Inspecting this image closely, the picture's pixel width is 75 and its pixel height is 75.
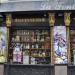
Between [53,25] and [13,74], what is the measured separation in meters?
3.30

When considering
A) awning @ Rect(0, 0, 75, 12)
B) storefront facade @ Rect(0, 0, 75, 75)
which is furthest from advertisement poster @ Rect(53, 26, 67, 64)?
awning @ Rect(0, 0, 75, 12)

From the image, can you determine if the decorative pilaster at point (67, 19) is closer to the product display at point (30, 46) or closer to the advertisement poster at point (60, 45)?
the advertisement poster at point (60, 45)

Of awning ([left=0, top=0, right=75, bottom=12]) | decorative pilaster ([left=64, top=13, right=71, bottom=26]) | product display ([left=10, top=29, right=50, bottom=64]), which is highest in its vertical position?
awning ([left=0, top=0, right=75, bottom=12])

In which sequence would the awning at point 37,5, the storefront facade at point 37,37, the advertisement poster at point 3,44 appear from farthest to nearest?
the advertisement poster at point 3,44 < the storefront facade at point 37,37 < the awning at point 37,5

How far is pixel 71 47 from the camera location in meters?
15.1

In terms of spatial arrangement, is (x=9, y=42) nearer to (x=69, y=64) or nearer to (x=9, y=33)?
(x=9, y=33)

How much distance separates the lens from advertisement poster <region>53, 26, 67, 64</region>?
14.8 meters

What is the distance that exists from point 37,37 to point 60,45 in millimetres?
1429

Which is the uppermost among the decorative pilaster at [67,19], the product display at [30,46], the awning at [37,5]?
the awning at [37,5]

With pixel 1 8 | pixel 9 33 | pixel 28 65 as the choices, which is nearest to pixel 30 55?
pixel 28 65

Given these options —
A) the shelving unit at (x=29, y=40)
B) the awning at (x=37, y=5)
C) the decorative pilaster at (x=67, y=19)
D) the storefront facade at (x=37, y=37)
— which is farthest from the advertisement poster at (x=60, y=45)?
the awning at (x=37, y=5)

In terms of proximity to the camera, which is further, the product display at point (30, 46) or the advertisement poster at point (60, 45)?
the product display at point (30, 46)

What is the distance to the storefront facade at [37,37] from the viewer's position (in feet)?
48.8

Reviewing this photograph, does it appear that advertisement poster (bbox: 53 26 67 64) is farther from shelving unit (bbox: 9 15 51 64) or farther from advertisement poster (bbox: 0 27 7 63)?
advertisement poster (bbox: 0 27 7 63)
